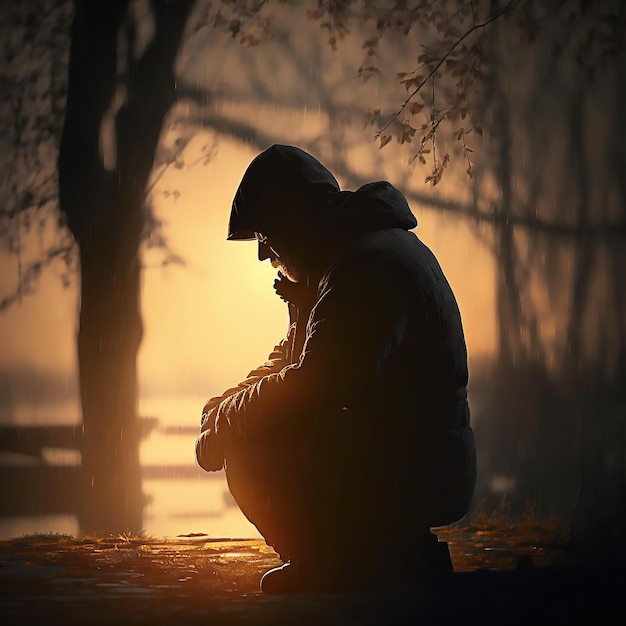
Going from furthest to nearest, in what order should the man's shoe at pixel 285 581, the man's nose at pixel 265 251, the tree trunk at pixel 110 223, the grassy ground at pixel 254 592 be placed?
the tree trunk at pixel 110 223, the man's nose at pixel 265 251, the man's shoe at pixel 285 581, the grassy ground at pixel 254 592

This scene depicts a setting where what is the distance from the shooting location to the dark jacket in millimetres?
→ 2184

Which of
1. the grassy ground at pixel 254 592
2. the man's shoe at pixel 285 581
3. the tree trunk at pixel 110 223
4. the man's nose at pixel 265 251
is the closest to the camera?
the grassy ground at pixel 254 592

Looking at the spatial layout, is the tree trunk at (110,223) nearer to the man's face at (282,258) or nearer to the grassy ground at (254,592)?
the grassy ground at (254,592)

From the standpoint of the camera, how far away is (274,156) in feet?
7.95

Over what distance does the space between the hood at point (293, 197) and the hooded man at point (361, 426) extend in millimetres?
12

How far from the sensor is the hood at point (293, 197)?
238cm

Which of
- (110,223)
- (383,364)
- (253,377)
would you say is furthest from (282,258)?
(110,223)

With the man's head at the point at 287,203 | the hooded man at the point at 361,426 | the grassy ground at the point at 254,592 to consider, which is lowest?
the grassy ground at the point at 254,592

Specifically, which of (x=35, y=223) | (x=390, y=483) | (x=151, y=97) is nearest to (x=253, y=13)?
(x=151, y=97)

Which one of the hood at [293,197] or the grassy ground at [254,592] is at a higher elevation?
the hood at [293,197]

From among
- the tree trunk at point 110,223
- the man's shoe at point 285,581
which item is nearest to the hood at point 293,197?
the man's shoe at point 285,581

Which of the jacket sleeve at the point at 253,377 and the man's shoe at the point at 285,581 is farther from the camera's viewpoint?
the jacket sleeve at the point at 253,377

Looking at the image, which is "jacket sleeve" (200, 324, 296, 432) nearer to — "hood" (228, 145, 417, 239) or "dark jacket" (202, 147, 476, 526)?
"dark jacket" (202, 147, 476, 526)

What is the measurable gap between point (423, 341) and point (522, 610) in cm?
66
